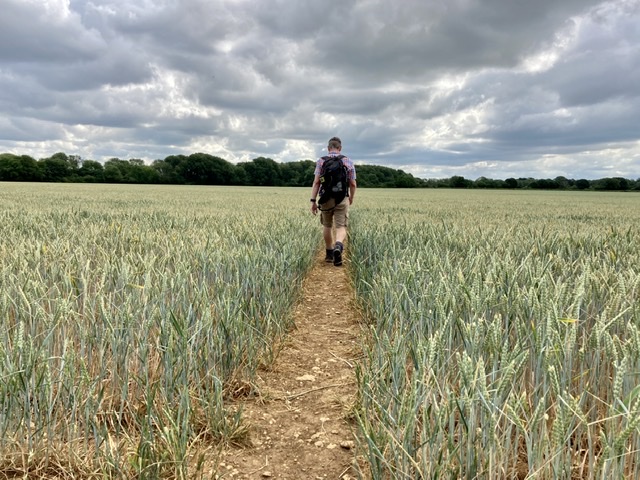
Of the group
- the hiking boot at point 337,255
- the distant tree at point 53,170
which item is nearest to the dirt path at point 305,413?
the hiking boot at point 337,255

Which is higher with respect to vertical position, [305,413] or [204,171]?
[204,171]

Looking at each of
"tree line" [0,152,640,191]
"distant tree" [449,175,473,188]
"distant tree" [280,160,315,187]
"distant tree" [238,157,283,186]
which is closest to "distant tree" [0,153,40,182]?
"tree line" [0,152,640,191]

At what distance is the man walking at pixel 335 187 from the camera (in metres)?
6.58

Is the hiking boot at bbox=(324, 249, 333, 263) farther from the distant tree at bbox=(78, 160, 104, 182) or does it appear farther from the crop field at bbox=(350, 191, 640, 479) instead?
the distant tree at bbox=(78, 160, 104, 182)

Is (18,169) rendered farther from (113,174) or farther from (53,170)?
(113,174)

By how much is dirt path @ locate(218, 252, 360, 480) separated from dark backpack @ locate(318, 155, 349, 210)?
3.09m

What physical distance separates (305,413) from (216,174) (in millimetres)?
83397

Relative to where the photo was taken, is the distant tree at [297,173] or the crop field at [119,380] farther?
the distant tree at [297,173]

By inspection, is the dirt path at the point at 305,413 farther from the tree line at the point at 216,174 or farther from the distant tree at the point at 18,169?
the distant tree at the point at 18,169

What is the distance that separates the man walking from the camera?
21.6 ft

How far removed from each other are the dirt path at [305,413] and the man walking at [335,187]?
3.09 m

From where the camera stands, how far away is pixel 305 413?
2354 mm

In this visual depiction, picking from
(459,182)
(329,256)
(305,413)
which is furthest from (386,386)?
(459,182)

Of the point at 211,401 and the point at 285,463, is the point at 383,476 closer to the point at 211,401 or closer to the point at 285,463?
the point at 285,463
